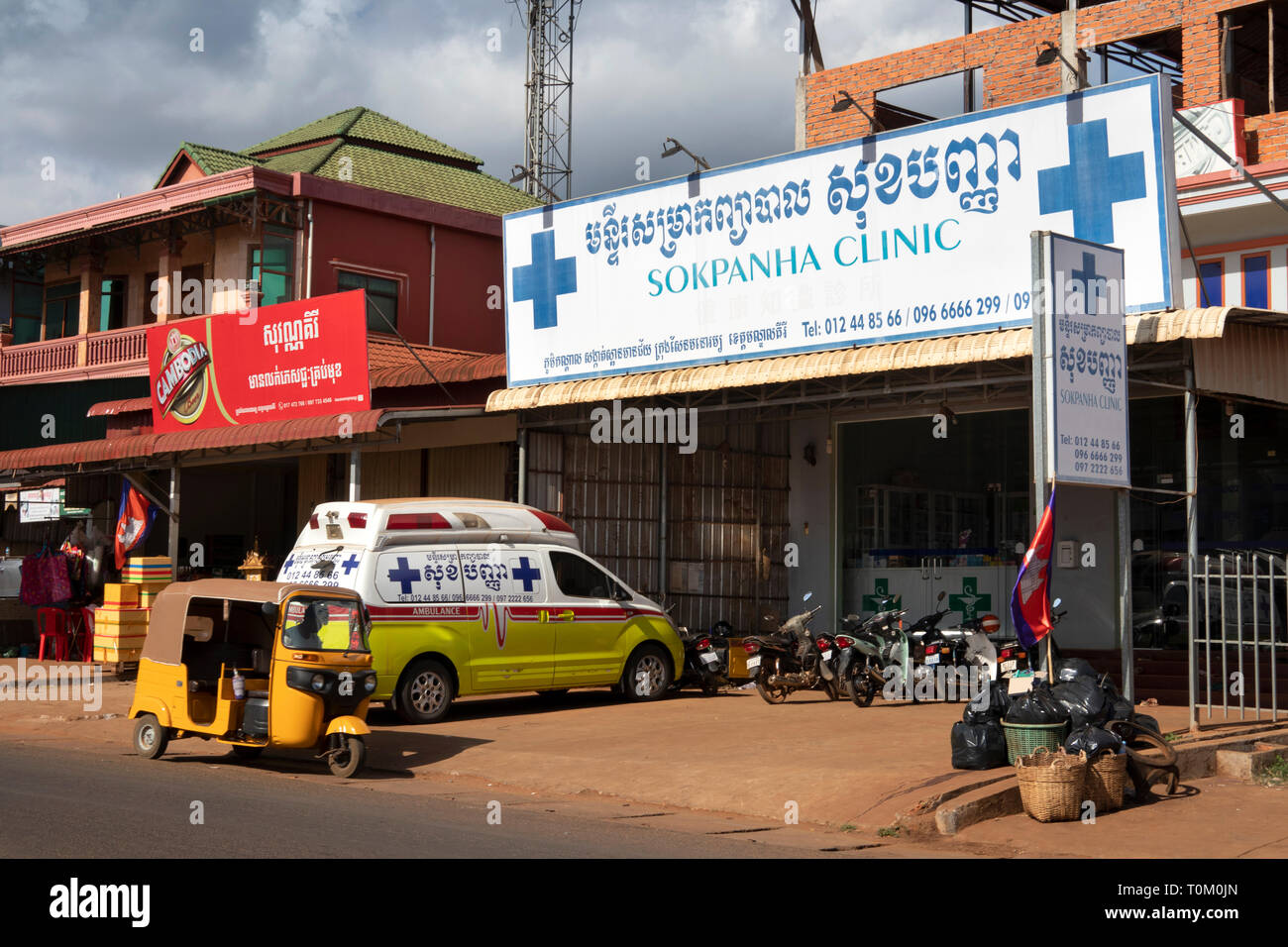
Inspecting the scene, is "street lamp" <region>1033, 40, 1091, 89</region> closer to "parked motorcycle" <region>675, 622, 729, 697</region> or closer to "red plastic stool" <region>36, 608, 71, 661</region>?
"parked motorcycle" <region>675, 622, 729, 697</region>

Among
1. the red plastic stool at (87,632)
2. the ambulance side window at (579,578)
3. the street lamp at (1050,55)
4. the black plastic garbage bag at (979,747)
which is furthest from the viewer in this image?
the red plastic stool at (87,632)

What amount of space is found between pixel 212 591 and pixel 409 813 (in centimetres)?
379

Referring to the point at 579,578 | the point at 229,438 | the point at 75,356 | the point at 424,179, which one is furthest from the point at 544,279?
the point at 75,356

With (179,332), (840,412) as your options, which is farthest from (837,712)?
(179,332)

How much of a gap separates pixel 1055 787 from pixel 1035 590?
1.92 metres

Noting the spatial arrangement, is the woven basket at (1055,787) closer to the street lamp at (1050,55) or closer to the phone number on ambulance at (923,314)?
the phone number on ambulance at (923,314)

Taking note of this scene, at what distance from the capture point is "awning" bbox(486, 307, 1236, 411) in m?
12.3

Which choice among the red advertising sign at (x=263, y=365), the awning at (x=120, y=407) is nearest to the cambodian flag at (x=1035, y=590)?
the red advertising sign at (x=263, y=365)

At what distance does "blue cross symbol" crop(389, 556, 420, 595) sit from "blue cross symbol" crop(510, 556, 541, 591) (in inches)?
53.0

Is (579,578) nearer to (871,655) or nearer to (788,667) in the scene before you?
(788,667)

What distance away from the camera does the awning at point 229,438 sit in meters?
17.6

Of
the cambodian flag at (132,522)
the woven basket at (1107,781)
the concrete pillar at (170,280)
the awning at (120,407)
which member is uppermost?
the concrete pillar at (170,280)

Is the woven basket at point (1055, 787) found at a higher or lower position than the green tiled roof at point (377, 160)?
lower

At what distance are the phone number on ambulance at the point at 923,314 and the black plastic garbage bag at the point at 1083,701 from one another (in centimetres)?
497
